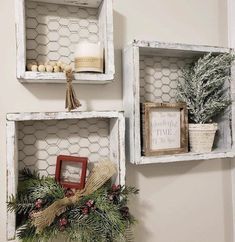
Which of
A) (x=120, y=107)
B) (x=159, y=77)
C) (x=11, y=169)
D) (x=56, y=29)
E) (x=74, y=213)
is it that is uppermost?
(x=56, y=29)

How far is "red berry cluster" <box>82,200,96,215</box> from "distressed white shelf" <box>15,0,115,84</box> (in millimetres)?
326

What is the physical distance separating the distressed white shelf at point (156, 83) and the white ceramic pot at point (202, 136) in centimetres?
3

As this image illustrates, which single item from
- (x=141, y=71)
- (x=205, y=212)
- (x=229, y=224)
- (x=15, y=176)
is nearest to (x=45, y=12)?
(x=141, y=71)

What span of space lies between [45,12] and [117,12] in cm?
23

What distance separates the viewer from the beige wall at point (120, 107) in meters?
0.80

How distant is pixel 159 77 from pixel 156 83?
2cm

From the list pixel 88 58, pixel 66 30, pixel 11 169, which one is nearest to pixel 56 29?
pixel 66 30

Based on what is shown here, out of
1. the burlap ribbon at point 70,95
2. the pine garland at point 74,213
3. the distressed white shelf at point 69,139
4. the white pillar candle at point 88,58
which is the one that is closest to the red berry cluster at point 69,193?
the pine garland at point 74,213

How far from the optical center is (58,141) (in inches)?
32.8

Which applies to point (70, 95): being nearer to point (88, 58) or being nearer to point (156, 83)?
point (88, 58)

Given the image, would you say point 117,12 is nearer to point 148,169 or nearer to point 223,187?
point 148,169

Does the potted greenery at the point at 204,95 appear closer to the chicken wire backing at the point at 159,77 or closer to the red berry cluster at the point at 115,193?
the chicken wire backing at the point at 159,77

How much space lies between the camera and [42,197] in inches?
28.0

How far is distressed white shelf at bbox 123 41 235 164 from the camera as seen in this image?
813 millimetres
